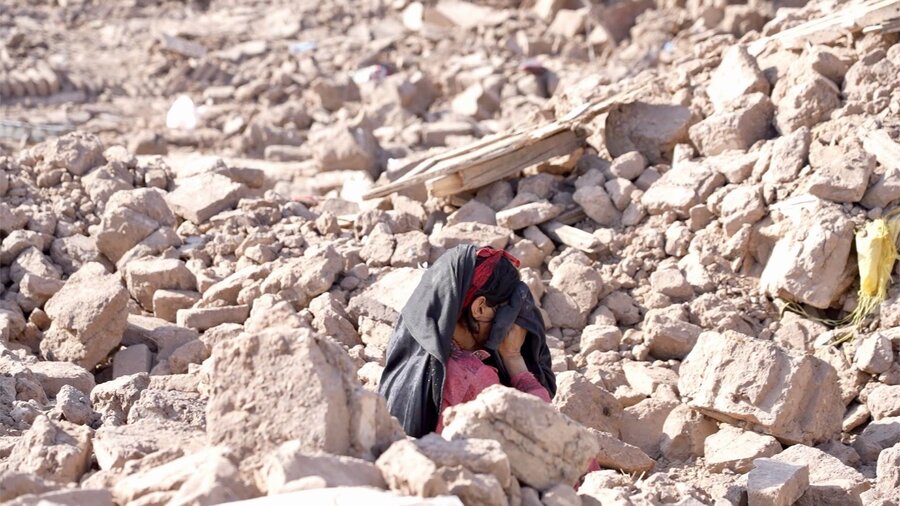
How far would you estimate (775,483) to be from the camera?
3.90 meters

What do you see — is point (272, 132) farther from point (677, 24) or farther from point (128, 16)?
point (128, 16)

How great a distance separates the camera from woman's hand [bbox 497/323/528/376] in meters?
4.18

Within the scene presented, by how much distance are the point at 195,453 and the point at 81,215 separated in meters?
4.03

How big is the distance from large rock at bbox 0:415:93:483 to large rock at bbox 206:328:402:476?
1.66ft

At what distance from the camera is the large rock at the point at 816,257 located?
18.1 feet

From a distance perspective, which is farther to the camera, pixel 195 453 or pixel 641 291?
pixel 641 291

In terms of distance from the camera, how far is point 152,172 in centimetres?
726

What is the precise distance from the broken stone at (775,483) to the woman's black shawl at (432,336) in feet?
2.84

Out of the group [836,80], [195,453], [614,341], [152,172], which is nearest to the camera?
[195,453]

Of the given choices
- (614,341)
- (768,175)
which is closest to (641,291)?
(614,341)

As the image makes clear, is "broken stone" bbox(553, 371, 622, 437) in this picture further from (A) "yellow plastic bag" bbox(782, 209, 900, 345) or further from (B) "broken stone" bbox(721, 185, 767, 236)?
(B) "broken stone" bbox(721, 185, 767, 236)

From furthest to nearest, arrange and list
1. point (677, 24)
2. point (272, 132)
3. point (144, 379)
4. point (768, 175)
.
Result: 1. point (677, 24)
2. point (272, 132)
3. point (768, 175)
4. point (144, 379)

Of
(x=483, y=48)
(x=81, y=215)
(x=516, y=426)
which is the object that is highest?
(x=516, y=426)

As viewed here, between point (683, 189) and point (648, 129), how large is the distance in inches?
26.9
